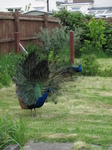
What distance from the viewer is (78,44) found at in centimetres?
1792

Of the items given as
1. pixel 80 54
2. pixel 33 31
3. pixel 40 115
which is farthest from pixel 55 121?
pixel 80 54

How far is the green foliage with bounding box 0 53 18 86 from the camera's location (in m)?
10.1

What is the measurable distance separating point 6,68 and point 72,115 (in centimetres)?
390

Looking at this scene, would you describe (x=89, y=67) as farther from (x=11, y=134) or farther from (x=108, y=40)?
(x=11, y=134)

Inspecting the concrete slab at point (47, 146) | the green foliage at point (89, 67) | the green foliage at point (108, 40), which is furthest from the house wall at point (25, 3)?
the concrete slab at point (47, 146)

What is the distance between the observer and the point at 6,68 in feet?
34.1

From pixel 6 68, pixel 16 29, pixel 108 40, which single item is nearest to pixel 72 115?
pixel 6 68

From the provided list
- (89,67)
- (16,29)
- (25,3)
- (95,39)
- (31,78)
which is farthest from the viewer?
(25,3)

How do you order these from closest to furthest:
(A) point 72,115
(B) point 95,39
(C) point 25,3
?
1. (A) point 72,115
2. (B) point 95,39
3. (C) point 25,3

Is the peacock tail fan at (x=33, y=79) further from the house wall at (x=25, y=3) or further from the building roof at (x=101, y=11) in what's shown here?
the house wall at (x=25, y=3)

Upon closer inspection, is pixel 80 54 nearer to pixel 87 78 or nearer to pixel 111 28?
pixel 111 28

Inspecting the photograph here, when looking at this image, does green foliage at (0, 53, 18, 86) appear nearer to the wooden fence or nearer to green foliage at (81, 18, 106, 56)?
the wooden fence

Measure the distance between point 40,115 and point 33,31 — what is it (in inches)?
369

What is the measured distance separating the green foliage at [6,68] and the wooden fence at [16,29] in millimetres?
975
